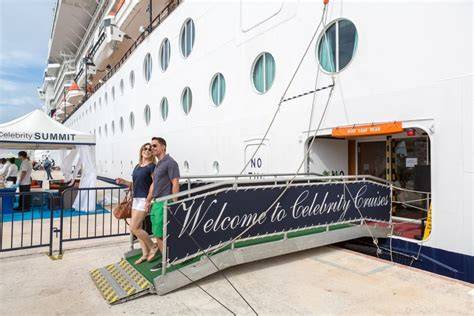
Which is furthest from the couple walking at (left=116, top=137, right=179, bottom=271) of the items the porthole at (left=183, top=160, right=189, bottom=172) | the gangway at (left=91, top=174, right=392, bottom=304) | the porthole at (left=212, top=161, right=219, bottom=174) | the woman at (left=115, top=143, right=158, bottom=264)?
the porthole at (left=183, top=160, right=189, bottom=172)

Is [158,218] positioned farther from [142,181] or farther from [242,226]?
[242,226]

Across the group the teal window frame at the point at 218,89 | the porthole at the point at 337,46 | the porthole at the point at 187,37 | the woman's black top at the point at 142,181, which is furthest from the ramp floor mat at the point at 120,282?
the porthole at the point at 187,37

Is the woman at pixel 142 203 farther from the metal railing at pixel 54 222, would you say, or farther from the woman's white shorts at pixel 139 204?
the metal railing at pixel 54 222

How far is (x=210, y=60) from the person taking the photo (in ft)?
34.4

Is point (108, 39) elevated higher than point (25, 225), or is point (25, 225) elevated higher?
point (108, 39)


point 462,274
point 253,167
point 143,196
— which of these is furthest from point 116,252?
point 462,274

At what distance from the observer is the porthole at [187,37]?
38.3 feet

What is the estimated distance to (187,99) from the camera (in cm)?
1198

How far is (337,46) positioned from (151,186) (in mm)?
4747

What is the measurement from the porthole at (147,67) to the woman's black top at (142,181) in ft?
36.7

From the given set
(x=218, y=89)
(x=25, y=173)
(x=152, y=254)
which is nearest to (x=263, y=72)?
(x=218, y=89)

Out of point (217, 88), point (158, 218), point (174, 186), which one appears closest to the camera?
point (158, 218)

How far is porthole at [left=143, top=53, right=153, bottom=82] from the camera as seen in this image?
1504 centimetres

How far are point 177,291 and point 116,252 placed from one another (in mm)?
2265
